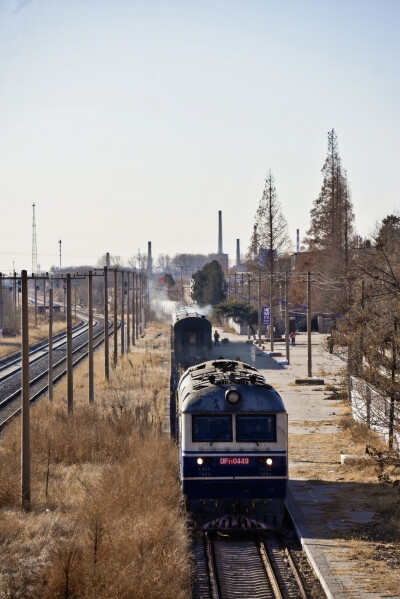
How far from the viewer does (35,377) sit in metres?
44.7

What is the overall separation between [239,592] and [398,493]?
7.02m

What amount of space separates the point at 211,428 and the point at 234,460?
75 centimetres

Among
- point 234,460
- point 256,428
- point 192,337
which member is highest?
point 192,337

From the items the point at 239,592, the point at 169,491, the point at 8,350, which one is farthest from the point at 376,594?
the point at 8,350

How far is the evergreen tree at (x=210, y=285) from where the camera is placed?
91750 millimetres

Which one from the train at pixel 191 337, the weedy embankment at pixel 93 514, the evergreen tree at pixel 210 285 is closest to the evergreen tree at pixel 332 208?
the evergreen tree at pixel 210 285

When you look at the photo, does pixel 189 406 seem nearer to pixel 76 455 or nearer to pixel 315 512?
pixel 315 512

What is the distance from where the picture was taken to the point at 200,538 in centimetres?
1541

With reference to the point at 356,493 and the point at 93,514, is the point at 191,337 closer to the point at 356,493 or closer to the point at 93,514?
the point at 356,493

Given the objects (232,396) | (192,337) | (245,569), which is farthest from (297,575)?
(192,337)

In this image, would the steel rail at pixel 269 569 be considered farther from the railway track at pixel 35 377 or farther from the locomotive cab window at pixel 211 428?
the railway track at pixel 35 377

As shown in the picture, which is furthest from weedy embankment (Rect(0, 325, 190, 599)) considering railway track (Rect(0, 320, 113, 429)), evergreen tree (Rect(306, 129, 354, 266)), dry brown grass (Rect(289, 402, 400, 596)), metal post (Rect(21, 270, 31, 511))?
evergreen tree (Rect(306, 129, 354, 266))

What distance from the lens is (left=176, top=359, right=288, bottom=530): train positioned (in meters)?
15.3

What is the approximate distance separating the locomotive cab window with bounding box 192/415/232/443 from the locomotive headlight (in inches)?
13.5
